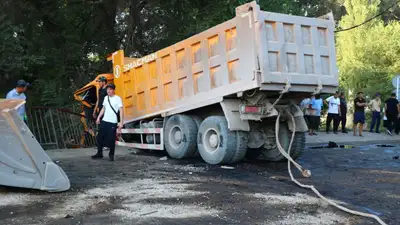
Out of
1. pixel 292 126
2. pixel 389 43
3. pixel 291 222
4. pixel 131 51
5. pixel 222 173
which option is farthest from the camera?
pixel 389 43

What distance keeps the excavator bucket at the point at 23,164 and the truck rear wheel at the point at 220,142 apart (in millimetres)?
3385

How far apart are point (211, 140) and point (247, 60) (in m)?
1.88

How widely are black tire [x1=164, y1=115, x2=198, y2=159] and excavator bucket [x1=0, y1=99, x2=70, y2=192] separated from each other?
377cm

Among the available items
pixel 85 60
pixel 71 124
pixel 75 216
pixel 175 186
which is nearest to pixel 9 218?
pixel 75 216

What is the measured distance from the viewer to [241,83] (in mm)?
8148

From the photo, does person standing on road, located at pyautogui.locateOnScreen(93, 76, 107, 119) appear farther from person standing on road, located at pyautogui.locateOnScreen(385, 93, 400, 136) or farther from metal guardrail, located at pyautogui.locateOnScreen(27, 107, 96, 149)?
person standing on road, located at pyautogui.locateOnScreen(385, 93, 400, 136)

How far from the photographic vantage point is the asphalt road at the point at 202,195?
15.4 ft

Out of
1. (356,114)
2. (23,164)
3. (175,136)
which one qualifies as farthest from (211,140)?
(356,114)

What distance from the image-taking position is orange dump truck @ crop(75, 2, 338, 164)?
7.99m

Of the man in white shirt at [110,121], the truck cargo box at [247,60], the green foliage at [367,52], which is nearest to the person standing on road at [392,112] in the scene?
the green foliage at [367,52]

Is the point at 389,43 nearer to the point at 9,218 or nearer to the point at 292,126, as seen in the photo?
the point at 292,126

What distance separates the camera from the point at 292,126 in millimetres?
9117

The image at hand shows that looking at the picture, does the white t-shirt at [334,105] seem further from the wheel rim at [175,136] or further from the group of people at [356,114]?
the wheel rim at [175,136]

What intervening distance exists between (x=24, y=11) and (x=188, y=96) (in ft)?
22.9
